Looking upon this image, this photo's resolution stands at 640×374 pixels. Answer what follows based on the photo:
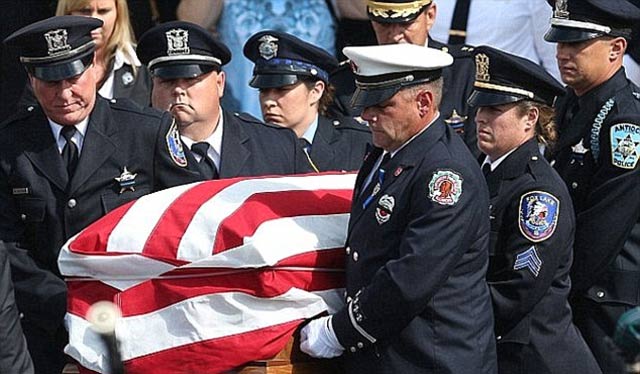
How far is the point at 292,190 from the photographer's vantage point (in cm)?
496

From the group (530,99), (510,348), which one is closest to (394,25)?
(530,99)

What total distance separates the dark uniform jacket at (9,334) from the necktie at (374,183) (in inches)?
43.7

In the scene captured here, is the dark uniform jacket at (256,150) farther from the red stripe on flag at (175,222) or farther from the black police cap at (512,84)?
the black police cap at (512,84)

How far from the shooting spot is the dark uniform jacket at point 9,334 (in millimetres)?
4422

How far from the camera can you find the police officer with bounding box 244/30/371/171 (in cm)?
631

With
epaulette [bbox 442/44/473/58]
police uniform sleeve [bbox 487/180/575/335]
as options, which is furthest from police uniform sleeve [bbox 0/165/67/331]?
epaulette [bbox 442/44/473/58]

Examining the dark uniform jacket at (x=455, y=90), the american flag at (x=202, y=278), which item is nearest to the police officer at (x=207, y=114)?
the dark uniform jacket at (x=455, y=90)

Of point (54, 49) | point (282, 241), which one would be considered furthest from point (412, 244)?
point (54, 49)

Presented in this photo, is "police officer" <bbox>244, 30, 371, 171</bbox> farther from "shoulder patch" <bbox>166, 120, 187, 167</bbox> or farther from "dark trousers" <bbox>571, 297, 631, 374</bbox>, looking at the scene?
"dark trousers" <bbox>571, 297, 631, 374</bbox>

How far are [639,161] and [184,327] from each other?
1822 mm

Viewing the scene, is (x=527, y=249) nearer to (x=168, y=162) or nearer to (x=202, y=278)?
(x=202, y=278)

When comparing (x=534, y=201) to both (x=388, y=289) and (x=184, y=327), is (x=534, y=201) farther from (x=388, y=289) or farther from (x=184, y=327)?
(x=184, y=327)

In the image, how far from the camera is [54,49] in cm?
521

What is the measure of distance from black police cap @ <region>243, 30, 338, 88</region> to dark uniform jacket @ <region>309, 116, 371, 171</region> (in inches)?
9.0
